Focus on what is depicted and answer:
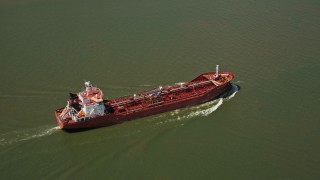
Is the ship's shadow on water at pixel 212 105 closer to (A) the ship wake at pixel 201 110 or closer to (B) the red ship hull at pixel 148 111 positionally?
(A) the ship wake at pixel 201 110

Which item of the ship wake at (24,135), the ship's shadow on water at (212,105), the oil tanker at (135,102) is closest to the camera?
the ship wake at (24,135)

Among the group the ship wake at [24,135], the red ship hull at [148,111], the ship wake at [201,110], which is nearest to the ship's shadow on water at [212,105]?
the ship wake at [201,110]

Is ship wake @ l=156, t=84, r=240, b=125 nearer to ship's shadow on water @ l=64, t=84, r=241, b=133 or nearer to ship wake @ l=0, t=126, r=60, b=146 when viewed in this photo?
ship's shadow on water @ l=64, t=84, r=241, b=133

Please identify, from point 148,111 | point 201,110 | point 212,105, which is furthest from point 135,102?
point 212,105

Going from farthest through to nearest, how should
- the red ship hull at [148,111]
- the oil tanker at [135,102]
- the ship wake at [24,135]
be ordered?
the oil tanker at [135,102]
the red ship hull at [148,111]
the ship wake at [24,135]

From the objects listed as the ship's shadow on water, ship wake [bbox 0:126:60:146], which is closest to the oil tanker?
the ship's shadow on water

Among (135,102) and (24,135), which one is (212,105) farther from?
(24,135)
